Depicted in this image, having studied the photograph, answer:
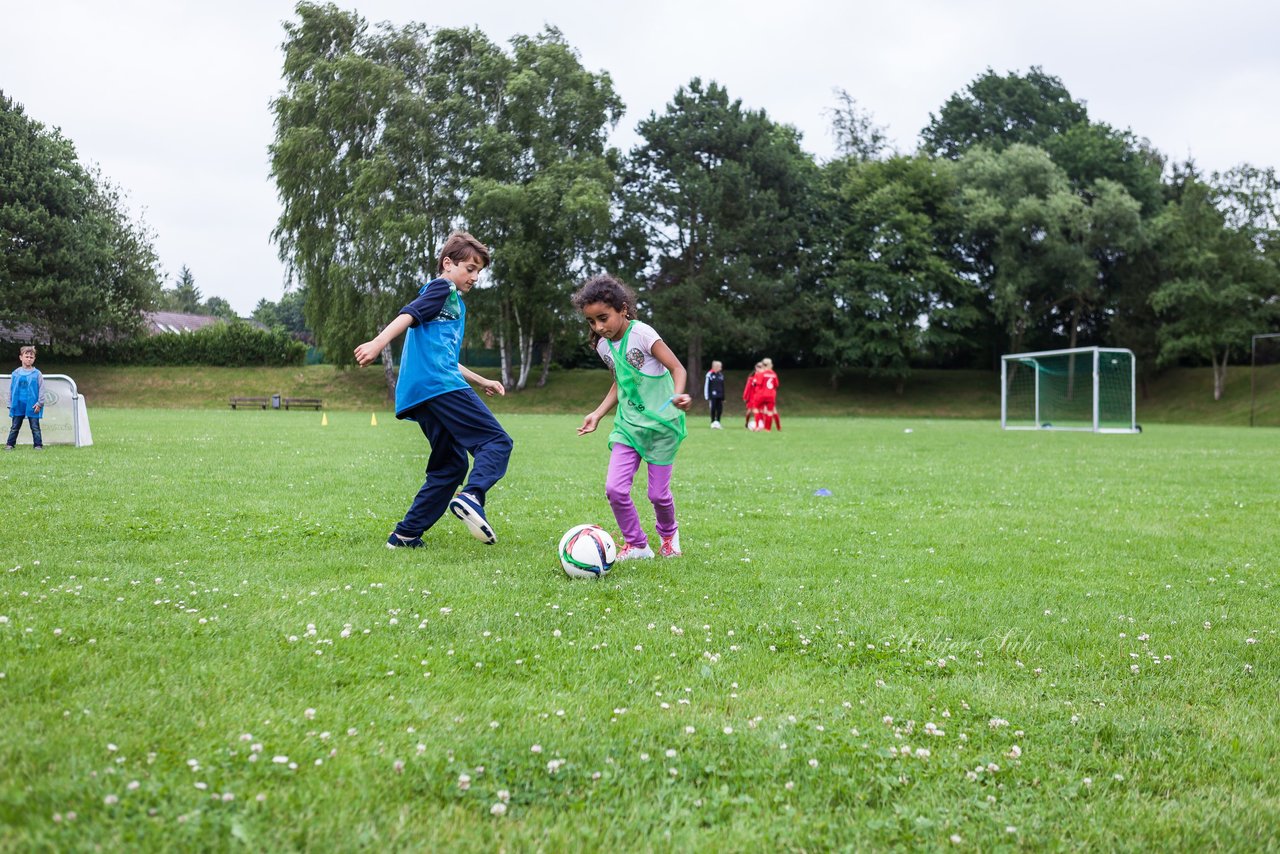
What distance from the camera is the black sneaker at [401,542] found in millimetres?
6887

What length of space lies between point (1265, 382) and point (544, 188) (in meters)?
39.1

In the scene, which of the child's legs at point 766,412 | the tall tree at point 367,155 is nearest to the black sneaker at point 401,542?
the child's legs at point 766,412

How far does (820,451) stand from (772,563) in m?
12.3

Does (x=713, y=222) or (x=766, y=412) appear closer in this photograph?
(x=766, y=412)

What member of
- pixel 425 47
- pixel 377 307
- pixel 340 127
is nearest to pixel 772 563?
pixel 377 307

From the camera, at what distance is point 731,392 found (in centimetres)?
5512

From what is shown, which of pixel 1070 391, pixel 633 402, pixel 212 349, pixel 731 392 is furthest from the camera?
pixel 212 349

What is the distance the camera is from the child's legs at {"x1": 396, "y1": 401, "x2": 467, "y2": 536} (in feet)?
22.7

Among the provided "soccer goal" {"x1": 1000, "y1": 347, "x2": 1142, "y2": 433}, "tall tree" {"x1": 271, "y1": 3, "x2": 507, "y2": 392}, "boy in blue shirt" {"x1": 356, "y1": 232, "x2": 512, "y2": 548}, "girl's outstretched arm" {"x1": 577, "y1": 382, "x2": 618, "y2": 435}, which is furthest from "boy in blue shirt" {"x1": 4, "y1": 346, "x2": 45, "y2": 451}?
"soccer goal" {"x1": 1000, "y1": 347, "x2": 1142, "y2": 433}

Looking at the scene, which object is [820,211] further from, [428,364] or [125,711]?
[125,711]

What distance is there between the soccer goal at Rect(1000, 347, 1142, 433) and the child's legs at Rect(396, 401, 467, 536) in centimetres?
3307

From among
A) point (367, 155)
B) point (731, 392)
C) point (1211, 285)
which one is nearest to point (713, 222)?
point (731, 392)

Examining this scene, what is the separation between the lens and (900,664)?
4.20 meters

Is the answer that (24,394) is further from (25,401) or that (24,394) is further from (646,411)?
(646,411)
